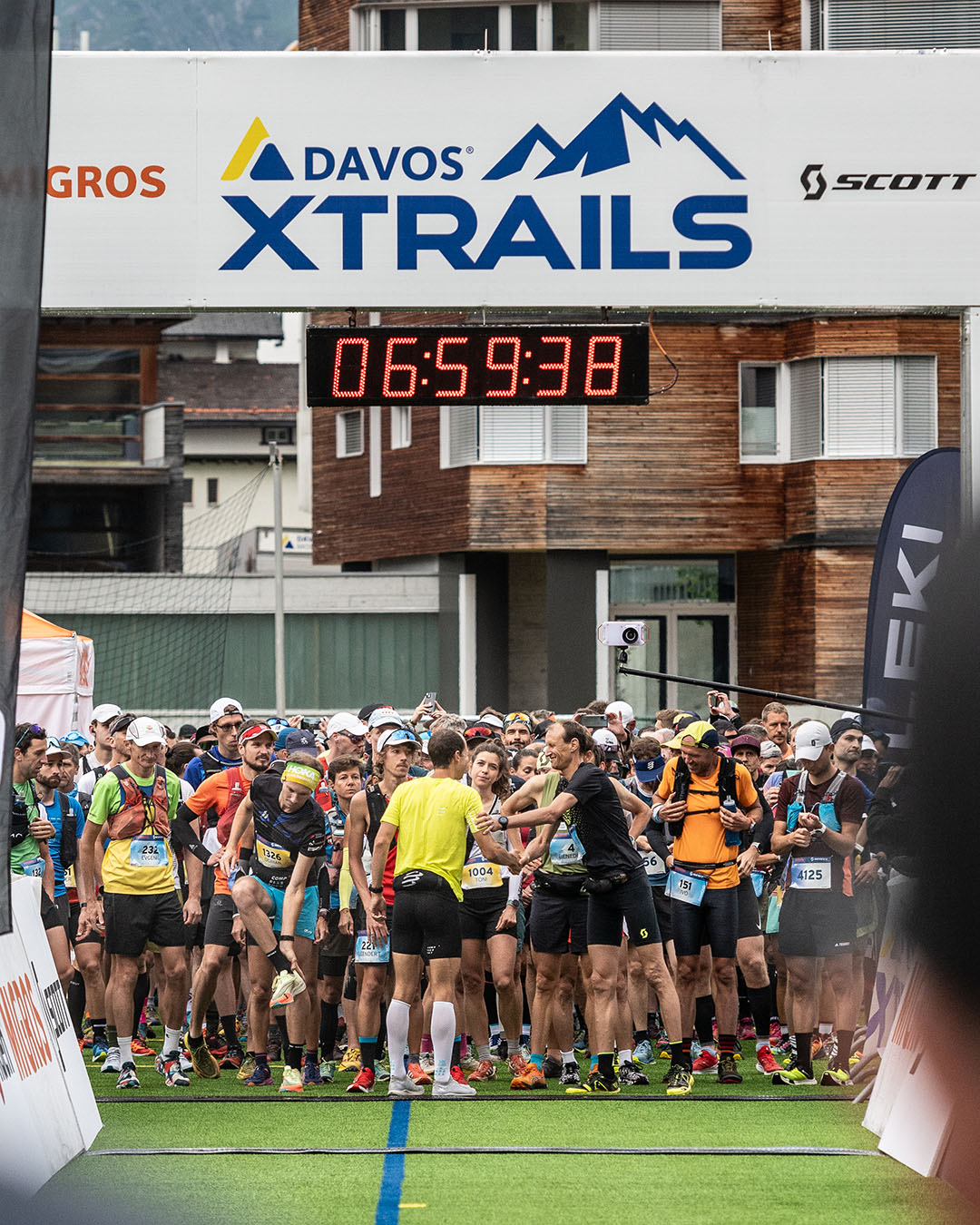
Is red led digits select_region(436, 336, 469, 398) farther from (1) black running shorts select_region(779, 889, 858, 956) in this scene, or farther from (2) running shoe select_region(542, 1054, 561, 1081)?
(2) running shoe select_region(542, 1054, 561, 1081)

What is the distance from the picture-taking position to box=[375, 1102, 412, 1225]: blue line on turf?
813 centimetres

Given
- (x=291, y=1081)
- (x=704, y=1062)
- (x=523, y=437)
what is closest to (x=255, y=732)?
(x=291, y=1081)

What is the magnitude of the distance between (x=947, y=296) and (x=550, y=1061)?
549 centimetres

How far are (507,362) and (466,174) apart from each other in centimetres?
125

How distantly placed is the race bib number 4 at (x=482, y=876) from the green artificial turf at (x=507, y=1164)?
126 cm

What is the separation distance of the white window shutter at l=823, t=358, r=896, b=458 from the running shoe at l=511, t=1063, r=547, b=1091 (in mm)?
22412

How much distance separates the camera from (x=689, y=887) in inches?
463

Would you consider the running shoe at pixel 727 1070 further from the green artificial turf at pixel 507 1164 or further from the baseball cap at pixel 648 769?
the baseball cap at pixel 648 769

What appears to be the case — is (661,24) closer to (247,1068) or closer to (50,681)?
(50,681)

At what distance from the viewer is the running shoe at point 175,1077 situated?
11.6 metres

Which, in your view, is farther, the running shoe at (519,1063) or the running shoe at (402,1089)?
the running shoe at (519,1063)

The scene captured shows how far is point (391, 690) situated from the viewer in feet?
121

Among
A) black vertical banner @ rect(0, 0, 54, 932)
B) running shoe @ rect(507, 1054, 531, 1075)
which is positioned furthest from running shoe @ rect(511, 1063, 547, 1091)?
black vertical banner @ rect(0, 0, 54, 932)

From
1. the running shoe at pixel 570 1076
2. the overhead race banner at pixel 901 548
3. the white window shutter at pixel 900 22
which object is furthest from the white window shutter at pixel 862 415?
the running shoe at pixel 570 1076
